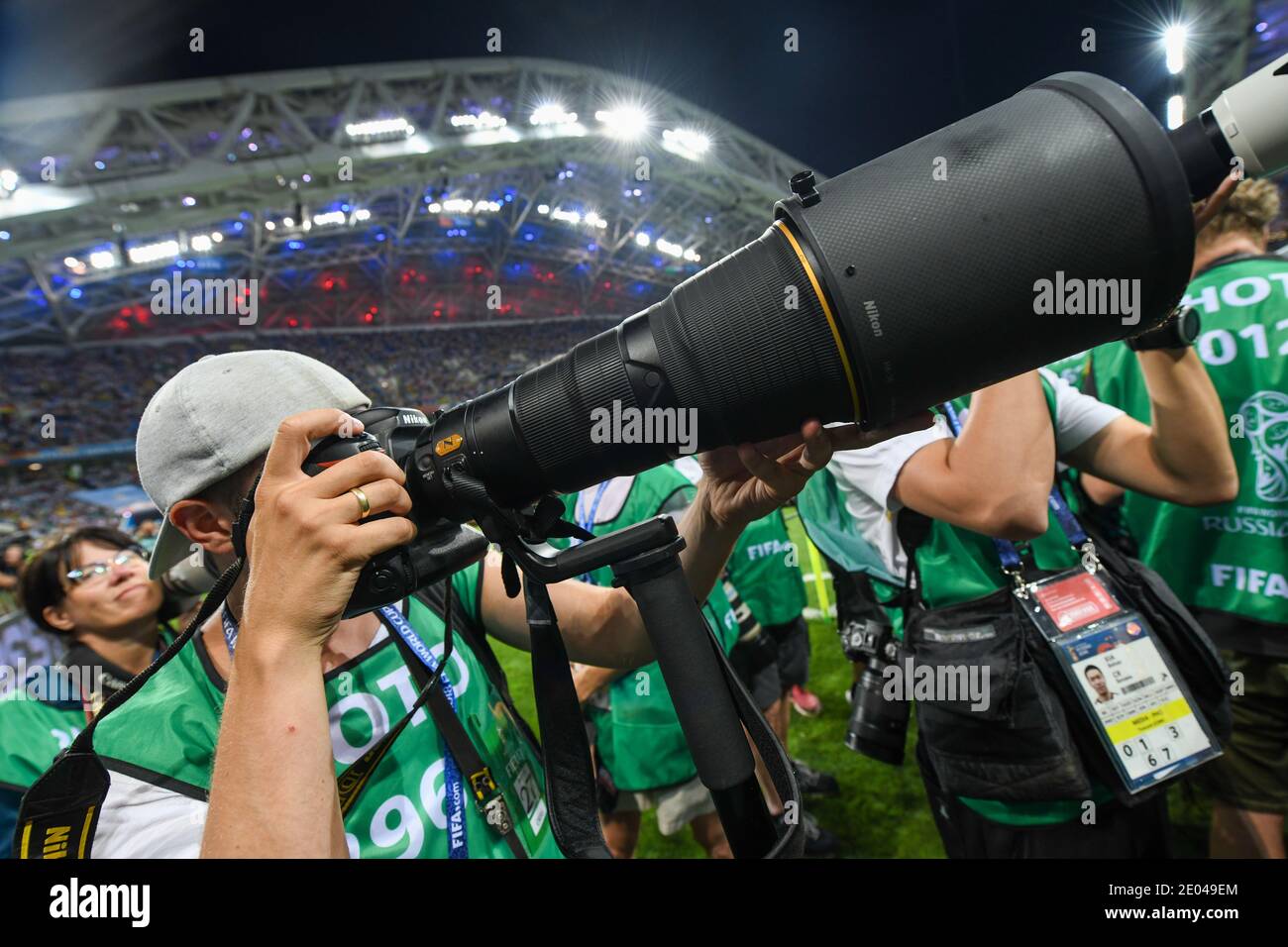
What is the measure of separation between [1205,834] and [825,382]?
2.66m

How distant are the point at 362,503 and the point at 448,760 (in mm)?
473

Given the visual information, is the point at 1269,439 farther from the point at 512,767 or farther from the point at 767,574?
the point at 512,767

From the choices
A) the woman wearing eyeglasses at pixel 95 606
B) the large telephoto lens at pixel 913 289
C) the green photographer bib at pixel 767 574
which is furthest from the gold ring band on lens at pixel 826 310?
the woman wearing eyeglasses at pixel 95 606

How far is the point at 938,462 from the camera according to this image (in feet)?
4.30

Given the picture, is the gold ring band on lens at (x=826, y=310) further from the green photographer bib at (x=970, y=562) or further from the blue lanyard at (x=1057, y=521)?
the green photographer bib at (x=970, y=562)

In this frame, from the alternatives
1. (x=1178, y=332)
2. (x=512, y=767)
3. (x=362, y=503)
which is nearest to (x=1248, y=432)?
(x=1178, y=332)

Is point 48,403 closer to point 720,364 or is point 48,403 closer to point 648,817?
point 648,817

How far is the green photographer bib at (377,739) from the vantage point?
0.91 metres

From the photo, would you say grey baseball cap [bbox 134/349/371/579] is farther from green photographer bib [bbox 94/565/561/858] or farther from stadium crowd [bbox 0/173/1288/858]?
green photographer bib [bbox 94/565/561/858]

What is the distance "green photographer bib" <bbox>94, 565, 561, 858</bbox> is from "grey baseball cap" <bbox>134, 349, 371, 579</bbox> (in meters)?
0.27

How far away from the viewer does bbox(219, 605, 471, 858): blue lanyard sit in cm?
99

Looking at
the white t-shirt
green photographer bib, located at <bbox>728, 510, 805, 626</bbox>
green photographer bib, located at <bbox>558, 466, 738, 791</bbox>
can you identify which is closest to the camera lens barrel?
the white t-shirt

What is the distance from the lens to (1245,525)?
64.9 inches
